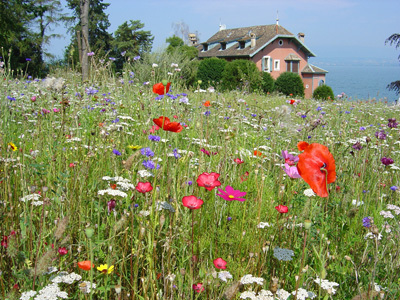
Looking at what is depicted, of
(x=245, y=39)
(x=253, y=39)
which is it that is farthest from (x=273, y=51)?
(x=245, y=39)

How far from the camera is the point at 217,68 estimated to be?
26.9 m

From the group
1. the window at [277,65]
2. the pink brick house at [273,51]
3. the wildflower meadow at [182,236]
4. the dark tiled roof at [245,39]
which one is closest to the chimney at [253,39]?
the pink brick house at [273,51]

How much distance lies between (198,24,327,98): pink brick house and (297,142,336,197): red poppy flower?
37349 mm

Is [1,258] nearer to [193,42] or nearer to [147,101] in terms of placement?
[147,101]

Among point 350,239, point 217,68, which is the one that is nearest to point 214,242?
point 350,239

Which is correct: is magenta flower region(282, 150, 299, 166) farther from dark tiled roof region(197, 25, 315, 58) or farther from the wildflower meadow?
dark tiled roof region(197, 25, 315, 58)

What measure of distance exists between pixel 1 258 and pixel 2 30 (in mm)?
20371

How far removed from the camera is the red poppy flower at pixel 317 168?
1.11m

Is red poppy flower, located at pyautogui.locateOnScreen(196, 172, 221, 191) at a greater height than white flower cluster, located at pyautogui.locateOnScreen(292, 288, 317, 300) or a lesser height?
greater

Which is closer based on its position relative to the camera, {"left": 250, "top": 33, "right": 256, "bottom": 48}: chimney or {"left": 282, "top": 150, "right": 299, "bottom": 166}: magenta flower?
{"left": 282, "top": 150, "right": 299, "bottom": 166}: magenta flower

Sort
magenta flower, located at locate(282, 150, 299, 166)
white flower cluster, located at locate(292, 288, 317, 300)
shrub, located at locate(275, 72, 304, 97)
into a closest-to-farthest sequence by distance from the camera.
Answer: white flower cluster, located at locate(292, 288, 317, 300), magenta flower, located at locate(282, 150, 299, 166), shrub, located at locate(275, 72, 304, 97)

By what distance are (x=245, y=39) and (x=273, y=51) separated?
3360 millimetres

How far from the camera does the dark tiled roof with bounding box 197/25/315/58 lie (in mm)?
37956

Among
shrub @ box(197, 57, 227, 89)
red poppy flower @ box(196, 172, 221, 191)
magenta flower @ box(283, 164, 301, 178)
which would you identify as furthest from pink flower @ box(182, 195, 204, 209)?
shrub @ box(197, 57, 227, 89)
